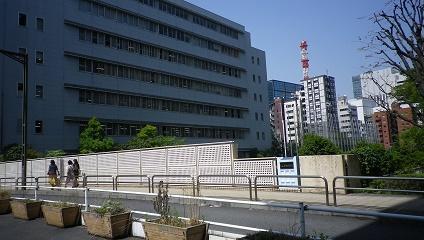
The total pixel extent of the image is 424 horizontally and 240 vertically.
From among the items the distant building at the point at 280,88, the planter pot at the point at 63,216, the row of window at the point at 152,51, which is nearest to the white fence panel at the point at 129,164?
the planter pot at the point at 63,216

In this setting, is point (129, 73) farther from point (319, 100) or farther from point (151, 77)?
point (319, 100)

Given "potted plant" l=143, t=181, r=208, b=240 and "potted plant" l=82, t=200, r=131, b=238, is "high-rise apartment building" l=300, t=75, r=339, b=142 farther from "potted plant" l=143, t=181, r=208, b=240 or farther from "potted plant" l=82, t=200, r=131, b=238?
"potted plant" l=143, t=181, r=208, b=240

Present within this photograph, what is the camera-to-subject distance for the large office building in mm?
44094

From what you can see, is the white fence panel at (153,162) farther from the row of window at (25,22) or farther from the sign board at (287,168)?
the row of window at (25,22)

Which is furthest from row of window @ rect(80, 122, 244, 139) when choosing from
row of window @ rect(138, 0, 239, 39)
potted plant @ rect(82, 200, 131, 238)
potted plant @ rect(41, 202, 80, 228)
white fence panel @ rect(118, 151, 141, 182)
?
potted plant @ rect(82, 200, 131, 238)

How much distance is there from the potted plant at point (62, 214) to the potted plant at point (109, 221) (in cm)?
153

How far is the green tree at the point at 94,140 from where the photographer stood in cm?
4314

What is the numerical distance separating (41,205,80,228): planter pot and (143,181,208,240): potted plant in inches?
163

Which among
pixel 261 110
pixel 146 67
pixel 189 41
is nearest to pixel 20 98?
pixel 146 67

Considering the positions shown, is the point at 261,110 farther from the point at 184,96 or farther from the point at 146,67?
the point at 146,67

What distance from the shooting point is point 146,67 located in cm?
5672

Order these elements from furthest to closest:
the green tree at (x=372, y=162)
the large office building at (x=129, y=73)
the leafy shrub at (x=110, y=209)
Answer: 1. the large office building at (x=129, y=73)
2. the green tree at (x=372, y=162)
3. the leafy shrub at (x=110, y=209)

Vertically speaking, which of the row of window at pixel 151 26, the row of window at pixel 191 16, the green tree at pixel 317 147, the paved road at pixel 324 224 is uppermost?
the row of window at pixel 191 16

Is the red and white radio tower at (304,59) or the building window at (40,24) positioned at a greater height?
the red and white radio tower at (304,59)
